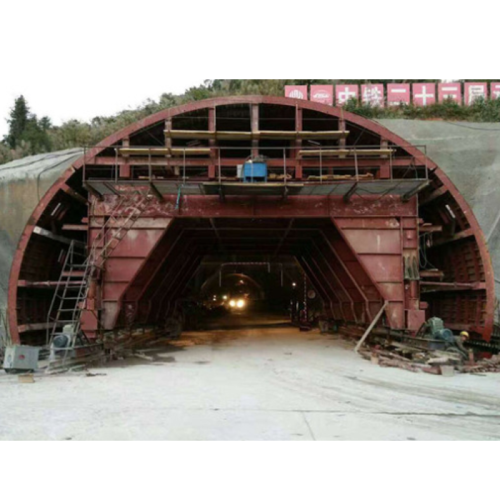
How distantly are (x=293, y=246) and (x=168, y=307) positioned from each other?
234 inches

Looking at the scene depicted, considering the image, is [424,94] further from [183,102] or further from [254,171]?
[254,171]

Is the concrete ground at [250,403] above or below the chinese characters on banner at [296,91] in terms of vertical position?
below

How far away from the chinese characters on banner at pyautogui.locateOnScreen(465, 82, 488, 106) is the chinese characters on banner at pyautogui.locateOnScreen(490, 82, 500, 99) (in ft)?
1.40

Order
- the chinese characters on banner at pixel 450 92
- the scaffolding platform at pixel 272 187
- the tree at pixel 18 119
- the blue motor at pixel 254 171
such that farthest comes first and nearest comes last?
the tree at pixel 18 119 < the chinese characters on banner at pixel 450 92 < the blue motor at pixel 254 171 < the scaffolding platform at pixel 272 187

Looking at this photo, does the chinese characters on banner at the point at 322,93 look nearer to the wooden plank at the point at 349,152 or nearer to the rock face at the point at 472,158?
the rock face at the point at 472,158

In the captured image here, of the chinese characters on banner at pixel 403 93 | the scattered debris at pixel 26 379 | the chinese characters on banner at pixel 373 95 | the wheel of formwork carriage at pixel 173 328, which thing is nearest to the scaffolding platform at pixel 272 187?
the scattered debris at pixel 26 379

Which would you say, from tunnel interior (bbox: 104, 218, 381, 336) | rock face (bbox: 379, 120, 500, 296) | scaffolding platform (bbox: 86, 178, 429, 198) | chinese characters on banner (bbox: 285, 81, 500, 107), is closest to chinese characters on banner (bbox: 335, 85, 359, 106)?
→ chinese characters on banner (bbox: 285, 81, 500, 107)

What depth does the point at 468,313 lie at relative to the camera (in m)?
13.6

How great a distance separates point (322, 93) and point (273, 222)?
19.4 m

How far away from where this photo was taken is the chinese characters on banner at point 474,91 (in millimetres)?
31266

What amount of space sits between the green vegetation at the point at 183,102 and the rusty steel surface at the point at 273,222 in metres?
16.2

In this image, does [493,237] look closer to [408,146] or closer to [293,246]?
[293,246]

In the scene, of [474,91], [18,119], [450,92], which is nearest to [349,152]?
[450,92]

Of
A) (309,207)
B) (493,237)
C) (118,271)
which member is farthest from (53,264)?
(493,237)
